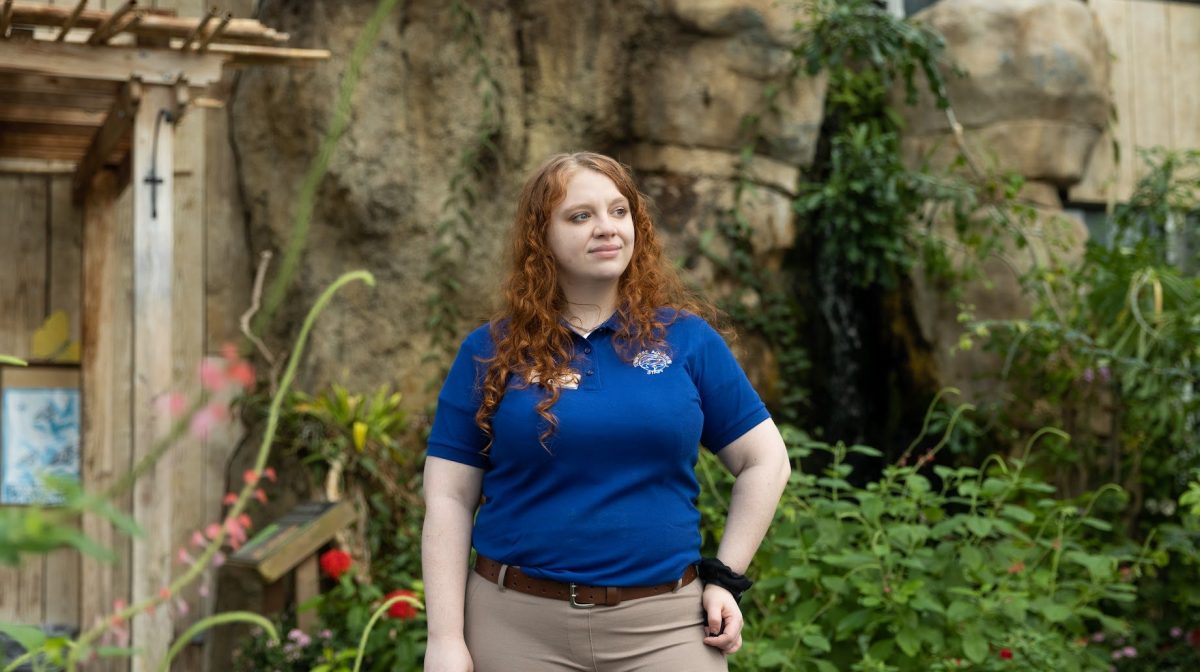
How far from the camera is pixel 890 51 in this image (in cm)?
579

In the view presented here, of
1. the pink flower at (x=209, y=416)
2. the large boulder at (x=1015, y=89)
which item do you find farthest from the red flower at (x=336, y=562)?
the pink flower at (x=209, y=416)

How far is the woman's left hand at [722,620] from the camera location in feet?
6.27

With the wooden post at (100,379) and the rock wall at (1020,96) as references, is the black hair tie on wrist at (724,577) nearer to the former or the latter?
the wooden post at (100,379)

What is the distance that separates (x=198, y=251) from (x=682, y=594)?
410 centimetres

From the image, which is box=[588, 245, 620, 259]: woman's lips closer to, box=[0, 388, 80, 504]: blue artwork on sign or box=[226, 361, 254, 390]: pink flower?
box=[226, 361, 254, 390]: pink flower

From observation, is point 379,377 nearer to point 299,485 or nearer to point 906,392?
point 299,485

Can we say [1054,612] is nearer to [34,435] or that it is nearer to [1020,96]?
[1020,96]

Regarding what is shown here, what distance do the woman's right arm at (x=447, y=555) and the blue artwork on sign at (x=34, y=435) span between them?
376 centimetres

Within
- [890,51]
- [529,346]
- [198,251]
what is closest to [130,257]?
[198,251]

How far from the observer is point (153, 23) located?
3723 millimetres

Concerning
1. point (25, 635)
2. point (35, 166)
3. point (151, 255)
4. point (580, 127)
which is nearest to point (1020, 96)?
point (580, 127)

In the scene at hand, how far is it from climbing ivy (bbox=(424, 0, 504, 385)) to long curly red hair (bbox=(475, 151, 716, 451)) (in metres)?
3.30

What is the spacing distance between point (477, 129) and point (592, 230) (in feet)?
11.7

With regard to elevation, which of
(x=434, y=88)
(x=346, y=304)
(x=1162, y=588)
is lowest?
(x=1162, y=588)
